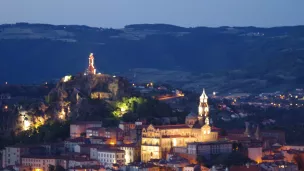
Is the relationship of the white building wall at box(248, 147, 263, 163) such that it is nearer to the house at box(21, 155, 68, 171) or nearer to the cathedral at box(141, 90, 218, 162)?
the cathedral at box(141, 90, 218, 162)

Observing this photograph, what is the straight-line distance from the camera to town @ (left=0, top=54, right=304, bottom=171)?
77938 mm

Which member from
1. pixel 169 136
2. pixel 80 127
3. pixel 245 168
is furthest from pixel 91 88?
pixel 245 168

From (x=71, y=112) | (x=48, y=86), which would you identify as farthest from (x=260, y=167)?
(x=48, y=86)

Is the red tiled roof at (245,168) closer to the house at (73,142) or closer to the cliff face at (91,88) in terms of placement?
the house at (73,142)

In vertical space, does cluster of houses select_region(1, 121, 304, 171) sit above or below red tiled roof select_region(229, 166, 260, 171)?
above

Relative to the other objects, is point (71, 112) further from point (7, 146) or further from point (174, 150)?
point (174, 150)

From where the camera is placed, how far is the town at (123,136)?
77.9m

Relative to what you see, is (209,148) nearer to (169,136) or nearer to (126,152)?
(169,136)

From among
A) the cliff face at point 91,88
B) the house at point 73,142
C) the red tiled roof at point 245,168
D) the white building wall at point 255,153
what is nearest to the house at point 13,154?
the house at point 73,142

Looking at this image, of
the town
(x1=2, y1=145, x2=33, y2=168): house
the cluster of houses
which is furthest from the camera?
(x1=2, y1=145, x2=33, y2=168): house

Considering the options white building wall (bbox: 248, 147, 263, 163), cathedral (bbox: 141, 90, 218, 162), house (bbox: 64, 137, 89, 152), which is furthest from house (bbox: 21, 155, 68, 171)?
white building wall (bbox: 248, 147, 263, 163)

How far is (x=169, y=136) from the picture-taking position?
81562mm

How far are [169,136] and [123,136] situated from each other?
193 inches

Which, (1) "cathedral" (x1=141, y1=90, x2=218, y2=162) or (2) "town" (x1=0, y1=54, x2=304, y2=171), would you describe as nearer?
(2) "town" (x1=0, y1=54, x2=304, y2=171)
